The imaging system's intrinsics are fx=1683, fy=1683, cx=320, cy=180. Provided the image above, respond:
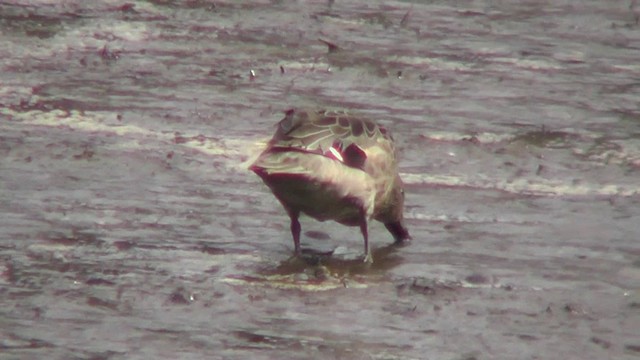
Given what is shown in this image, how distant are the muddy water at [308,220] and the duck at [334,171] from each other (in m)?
0.18

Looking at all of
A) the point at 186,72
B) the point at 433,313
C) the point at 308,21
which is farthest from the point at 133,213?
the point at 308,21

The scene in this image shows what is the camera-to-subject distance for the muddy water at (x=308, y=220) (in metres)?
6.59

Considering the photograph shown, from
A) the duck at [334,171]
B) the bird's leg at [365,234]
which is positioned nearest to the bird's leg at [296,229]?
the duck at [334,171]

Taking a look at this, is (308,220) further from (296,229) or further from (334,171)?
(334,171)

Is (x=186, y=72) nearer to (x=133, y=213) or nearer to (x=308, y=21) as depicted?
(x=308, y=21)

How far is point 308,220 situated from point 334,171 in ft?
3.55

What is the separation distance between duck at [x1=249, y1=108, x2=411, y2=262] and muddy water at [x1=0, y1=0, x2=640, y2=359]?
0.59 feet

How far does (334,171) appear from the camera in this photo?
7477 mm

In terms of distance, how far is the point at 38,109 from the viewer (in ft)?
32.8

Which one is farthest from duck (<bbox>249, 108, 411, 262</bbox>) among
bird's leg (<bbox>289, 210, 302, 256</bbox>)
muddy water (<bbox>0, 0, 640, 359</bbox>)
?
muddy water (<bbox>0, 0, 640, 359</bbox>)

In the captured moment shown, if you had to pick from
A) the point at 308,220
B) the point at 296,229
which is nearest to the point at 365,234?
the point at 296,229

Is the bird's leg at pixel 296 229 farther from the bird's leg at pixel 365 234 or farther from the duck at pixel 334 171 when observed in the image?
the bird's leg at pixel 365 234

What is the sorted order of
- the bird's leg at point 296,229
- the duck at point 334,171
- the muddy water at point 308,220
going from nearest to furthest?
the muddy water at point 308,220, the duck at point 334,171, the bird's leg at point 296,229

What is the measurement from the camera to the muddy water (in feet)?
21.6
